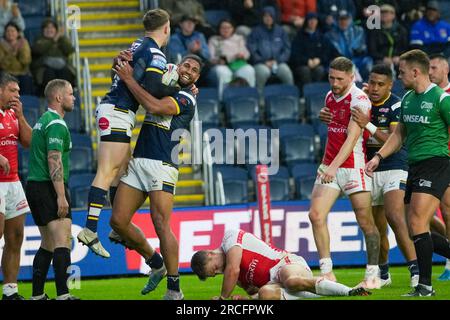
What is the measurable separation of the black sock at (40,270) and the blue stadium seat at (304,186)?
7.58m

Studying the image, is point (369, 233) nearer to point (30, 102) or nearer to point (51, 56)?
point (30, 102)

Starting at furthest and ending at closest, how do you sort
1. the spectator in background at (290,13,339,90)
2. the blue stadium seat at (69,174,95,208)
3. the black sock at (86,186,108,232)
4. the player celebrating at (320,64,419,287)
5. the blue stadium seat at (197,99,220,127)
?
the spectator in background at (290,13,339,90) < the blue stadium seat at (197,99,220,127) < the blue stadium seat at (69,174,95,208) < the player celebrating at (320,64,419,287) < the black sock at (86,186,108,232)

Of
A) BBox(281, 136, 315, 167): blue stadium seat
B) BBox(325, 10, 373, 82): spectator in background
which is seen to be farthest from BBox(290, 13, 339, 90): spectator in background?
BBox(281, 136, 315, 167): blue stadium seat

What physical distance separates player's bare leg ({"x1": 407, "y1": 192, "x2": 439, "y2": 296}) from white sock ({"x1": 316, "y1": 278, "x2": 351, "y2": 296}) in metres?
0.87

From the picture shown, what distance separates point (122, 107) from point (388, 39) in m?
11.0

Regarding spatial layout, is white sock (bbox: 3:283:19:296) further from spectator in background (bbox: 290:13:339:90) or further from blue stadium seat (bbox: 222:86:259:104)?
spectator in background (bbox: 290:13:339:90)

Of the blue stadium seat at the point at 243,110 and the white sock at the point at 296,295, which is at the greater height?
the blue stadium seat at the point at 243,110

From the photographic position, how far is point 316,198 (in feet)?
45.3

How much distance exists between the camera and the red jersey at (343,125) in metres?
13.8

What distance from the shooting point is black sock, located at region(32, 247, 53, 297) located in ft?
42.8

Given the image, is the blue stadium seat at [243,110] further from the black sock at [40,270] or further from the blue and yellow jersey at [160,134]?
the black sock at [40,270]

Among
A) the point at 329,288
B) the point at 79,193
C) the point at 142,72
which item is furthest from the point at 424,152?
the point at 79,193

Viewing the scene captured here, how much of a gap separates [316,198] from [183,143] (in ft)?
22.4

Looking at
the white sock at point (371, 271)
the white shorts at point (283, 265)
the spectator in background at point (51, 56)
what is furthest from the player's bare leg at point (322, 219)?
the spectator in background at point (51, 56)
